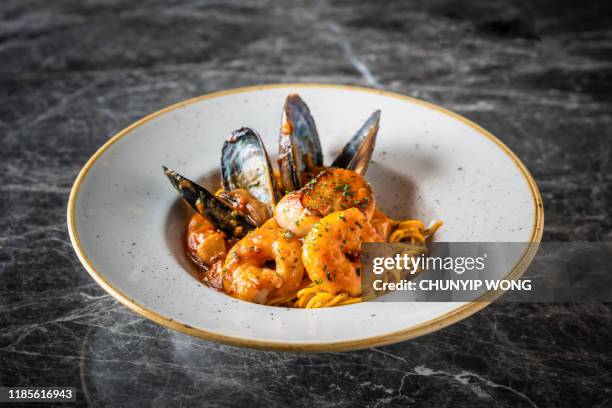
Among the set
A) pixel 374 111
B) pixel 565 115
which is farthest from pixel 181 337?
pixel 565 115

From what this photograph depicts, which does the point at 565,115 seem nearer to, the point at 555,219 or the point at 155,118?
the point at 555,219

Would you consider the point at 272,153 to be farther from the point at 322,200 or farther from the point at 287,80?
the point at 287,80

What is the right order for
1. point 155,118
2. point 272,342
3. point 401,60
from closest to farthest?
point 272,342 < point 155,118 < point 401,60

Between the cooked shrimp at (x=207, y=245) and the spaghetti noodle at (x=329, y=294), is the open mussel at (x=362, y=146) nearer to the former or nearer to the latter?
the spaghetti noodle at (x=329, y=294)

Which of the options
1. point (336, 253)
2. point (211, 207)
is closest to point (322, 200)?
point (336, 253)

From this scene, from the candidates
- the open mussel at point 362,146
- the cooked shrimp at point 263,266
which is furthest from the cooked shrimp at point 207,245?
the open mussel at point 362,146
